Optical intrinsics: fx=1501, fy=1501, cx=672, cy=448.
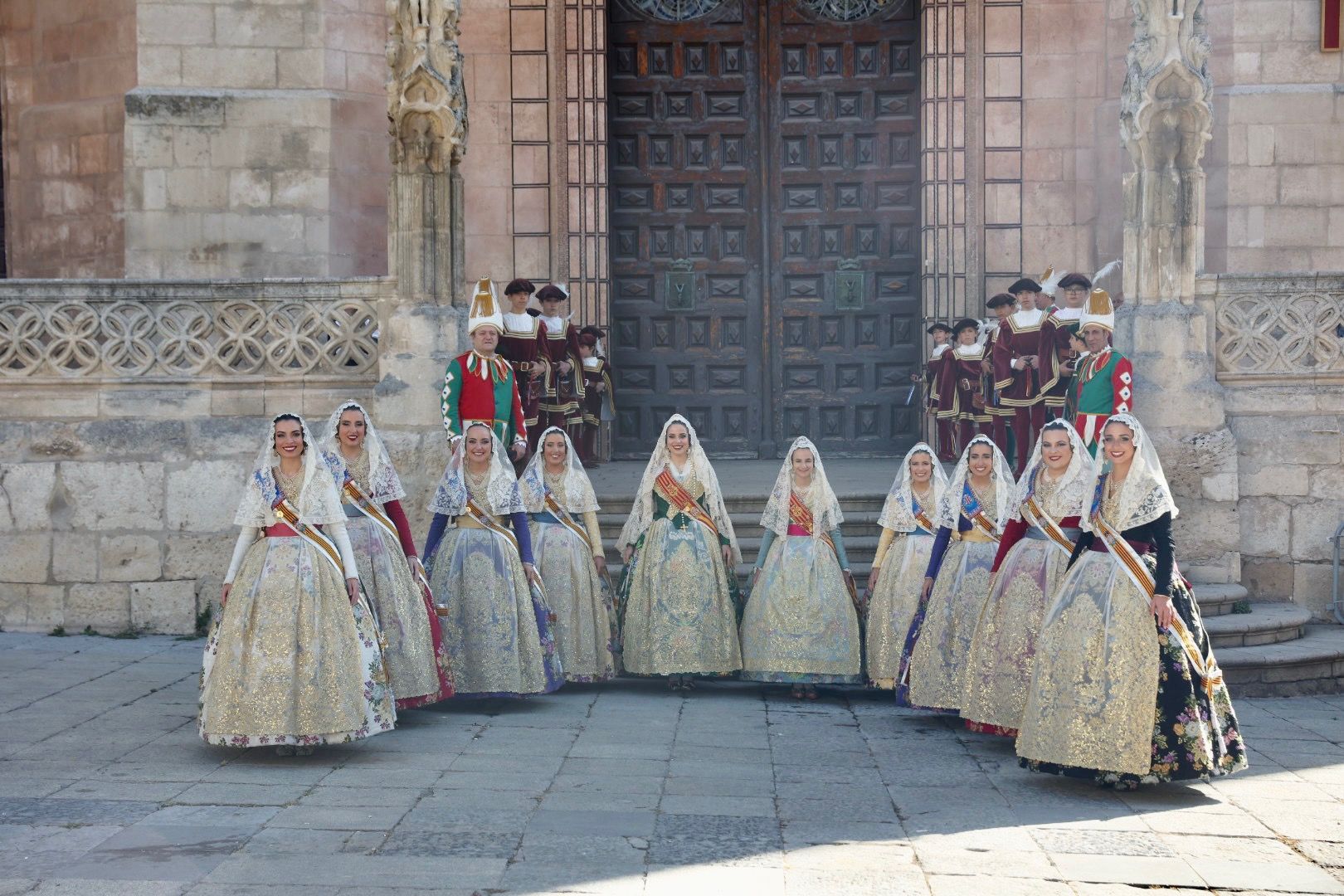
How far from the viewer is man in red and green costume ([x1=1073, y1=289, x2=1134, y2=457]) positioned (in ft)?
33.6

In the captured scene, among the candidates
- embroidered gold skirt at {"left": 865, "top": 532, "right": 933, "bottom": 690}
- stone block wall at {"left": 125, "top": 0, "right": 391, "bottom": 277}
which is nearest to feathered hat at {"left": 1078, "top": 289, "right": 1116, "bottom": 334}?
embroidered gold skirt at {"left": 865, "top": 532, "right": 933, "bottom": 690}

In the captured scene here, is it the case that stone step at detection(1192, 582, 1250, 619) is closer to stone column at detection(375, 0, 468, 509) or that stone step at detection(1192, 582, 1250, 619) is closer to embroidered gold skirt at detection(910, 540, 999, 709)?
embroidered gold skirt at detection(910, 540, 999, 709)

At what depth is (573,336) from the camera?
1272 cm

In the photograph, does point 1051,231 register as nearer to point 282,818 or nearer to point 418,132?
point 418,132

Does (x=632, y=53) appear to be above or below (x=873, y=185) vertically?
above

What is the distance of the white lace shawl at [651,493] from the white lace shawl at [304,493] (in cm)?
232

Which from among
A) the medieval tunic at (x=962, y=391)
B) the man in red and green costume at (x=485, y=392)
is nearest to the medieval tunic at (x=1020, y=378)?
the medieval tunic at (x=962, y=391)

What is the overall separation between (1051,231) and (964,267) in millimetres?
903

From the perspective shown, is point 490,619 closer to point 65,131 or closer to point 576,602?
point 576,602

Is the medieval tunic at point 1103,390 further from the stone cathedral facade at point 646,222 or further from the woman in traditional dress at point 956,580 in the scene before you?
the woman in traditional dress at point 956,580

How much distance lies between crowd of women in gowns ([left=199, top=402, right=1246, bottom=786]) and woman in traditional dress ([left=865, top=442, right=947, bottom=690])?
14mm

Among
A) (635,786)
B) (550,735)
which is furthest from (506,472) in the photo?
(635,786)

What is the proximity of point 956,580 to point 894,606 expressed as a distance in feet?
2.03

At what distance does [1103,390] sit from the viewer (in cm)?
1028
